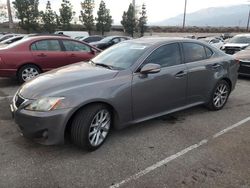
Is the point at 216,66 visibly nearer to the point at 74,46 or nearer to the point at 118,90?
the point at 118,90

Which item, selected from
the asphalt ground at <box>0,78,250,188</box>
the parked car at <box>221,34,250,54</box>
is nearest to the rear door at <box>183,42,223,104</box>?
the asphalt ground at <box>0,78,250,188</box>

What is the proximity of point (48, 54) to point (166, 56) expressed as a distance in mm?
4403

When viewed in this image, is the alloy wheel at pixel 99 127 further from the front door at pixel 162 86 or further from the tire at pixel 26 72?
the tire at pixel 26 72

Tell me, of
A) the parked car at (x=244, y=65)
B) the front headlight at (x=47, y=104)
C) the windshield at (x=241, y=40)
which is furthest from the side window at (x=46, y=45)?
the windshield at (x=241, y=40)

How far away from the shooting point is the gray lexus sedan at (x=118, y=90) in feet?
12.1

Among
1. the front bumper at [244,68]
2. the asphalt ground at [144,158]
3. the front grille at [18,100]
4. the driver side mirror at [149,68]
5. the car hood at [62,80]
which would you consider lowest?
the asphalt ground at [144,158]

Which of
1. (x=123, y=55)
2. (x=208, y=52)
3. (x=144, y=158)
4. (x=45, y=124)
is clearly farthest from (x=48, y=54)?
(x=144, y=158)

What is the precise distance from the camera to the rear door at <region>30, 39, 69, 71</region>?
318 inches

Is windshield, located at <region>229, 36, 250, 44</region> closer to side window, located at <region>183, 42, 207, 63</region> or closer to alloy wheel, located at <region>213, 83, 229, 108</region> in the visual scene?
alloy wheel, located at <region>213, 83, 229, 108</region>

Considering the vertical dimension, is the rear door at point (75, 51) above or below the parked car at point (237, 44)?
above

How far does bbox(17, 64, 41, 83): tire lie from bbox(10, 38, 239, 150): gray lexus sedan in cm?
346

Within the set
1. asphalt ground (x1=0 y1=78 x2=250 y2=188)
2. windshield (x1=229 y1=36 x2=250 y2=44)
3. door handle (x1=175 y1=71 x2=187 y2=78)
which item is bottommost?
asphalt ground (x1=0 y1=78 x2=250 y2=188)

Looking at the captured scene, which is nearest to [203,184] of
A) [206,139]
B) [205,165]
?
[205,165]

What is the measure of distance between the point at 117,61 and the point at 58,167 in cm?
196
